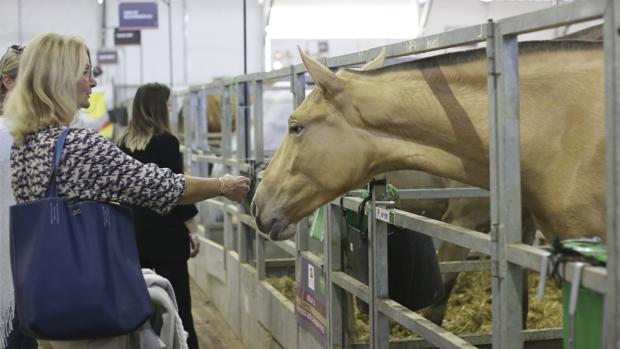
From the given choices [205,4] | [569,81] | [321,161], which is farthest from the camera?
[205,4]

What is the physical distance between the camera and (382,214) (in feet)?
10.4

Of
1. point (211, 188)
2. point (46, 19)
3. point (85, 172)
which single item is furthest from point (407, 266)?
point (46, 19)

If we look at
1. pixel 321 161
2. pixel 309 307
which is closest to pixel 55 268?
pixel 321 161

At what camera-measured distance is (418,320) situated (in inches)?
111

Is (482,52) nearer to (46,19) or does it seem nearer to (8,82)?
(8,82)

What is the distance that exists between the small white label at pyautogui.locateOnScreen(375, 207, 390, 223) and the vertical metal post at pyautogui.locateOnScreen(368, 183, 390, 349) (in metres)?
0.03

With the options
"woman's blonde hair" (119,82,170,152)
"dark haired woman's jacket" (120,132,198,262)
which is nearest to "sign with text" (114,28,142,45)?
"woman's blonde hair" (119,82,170,152)

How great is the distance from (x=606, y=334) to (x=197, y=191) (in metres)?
1.29

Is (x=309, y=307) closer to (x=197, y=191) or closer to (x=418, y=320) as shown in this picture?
(x=418, y=320)

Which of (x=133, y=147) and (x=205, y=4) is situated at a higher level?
(x=205, y=4)

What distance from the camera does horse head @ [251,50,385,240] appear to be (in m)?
2.92

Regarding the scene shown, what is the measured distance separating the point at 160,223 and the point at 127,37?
43.1 ft

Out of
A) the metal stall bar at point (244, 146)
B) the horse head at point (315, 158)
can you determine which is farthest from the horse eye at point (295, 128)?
the metal stall bar at point (244, 146)

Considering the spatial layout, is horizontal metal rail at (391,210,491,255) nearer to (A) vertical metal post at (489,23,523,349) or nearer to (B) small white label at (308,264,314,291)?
(A) vertical metal post at (489,23,523,349)
